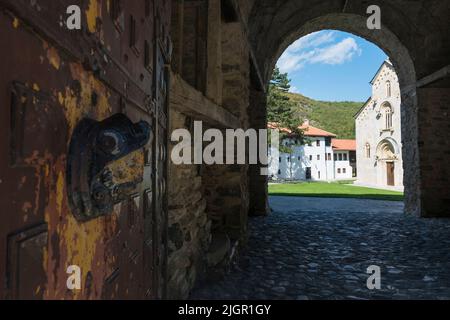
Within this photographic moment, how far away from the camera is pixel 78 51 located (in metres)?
0.86

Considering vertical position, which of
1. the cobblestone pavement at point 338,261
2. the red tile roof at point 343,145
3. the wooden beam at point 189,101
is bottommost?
the cobblestone pavement at point 338,261

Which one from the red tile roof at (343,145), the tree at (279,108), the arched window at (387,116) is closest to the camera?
the arched window at (387,116)

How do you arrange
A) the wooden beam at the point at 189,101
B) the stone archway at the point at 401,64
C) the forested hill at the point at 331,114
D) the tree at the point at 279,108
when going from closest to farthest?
the wooden beam at the point at 189,101
the stone archway at the point at 401,64
the tree at the point at 279,108
the forested hill at the point at 331,114

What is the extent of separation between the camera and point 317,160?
145ft

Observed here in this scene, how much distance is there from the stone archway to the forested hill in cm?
5340

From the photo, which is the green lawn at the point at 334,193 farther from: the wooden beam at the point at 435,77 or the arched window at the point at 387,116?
the arched window at the point at 387,116

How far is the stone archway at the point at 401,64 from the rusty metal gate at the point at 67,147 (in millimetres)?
8227

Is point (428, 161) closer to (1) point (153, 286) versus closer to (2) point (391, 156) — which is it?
(1) point (153, 286)

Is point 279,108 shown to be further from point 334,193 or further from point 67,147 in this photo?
point 67,147

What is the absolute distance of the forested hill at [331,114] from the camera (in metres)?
63.9

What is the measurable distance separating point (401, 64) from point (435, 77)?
1.55 meters

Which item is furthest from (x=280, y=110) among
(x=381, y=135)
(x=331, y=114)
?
(x=331, y=114)

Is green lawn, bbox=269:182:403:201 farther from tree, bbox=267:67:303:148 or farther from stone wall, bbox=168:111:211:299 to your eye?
tree, bbox=267:67:303:148

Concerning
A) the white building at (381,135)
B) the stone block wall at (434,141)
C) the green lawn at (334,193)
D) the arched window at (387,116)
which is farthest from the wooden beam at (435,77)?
the arched window at (387,116)
